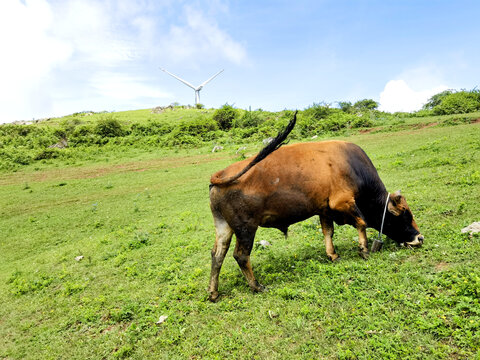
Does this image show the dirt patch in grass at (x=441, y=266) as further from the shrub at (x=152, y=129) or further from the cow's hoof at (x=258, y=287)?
the shrub at (x=152, y=129)

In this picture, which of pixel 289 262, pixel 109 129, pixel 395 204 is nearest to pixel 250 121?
pixel 109 129

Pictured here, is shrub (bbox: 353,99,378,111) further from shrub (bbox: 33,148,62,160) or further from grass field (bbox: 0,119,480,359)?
shrub (bbox: 33,148,62,160)

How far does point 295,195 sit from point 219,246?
1747 millimetres

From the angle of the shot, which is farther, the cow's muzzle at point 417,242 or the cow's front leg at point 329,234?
the cow's front leg at point 329,234

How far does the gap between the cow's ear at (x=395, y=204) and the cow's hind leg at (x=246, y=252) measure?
9.10ft

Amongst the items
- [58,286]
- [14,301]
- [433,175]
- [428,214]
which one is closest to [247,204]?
[428,214]

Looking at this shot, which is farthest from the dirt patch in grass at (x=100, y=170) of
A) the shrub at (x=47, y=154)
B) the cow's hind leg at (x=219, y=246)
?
the cow's hind leg at (x=219, y=246)

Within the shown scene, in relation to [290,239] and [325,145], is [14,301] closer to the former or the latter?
[290,239]

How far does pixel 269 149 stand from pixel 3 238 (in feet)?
45.0

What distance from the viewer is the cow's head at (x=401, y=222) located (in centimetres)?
554

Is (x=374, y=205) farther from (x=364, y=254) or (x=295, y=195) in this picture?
(x=295, y=195)

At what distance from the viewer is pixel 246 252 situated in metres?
5.30

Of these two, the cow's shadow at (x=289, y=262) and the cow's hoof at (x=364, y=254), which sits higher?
the cow's hoof at (x=364, y=254)

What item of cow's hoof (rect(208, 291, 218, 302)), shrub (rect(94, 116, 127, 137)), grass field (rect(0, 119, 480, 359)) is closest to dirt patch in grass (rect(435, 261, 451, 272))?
grass field (rect(0, 119, 480, 359))
